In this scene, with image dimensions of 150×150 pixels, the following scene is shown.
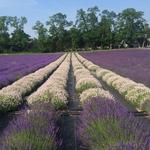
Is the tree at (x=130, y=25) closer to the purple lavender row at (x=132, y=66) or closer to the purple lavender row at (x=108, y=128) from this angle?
the purple lavender row at (x=132, y=66)

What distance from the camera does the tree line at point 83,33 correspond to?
130 metres

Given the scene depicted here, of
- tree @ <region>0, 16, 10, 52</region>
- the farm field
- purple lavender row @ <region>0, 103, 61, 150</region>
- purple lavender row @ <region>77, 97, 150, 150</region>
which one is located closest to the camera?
purple lavender row @ <region>0, 103, 61, 150</region>

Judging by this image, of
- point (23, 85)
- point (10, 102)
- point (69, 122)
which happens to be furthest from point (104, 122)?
point (23, 85)

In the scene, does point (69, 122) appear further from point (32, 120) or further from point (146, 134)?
point (146, 134)

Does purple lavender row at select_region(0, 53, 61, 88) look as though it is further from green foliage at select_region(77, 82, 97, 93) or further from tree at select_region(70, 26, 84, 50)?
tree at select_region(70, 26, 84, 50)

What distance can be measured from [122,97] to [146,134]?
1005 cm

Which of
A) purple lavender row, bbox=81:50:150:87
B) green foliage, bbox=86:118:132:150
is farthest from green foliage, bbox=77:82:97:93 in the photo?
green foliage, bbox=86:118:132:150

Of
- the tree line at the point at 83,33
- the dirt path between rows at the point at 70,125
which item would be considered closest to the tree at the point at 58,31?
the tree line at the point at 83,33

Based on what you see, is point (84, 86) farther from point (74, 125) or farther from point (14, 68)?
point (14, 68)

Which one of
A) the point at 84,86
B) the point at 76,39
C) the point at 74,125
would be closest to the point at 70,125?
the point at 74,125

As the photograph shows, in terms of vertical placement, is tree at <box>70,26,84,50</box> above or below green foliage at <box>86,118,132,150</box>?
below

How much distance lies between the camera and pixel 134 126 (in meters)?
6.61

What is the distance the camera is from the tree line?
5098 inches

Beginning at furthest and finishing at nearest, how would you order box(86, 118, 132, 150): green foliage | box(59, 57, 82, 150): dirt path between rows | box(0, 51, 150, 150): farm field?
box(59, 57, 82, 150): dirt path between rows
box(86, 118, 132, 150): green foliage
box(0, 51, 150, 150): farm field
